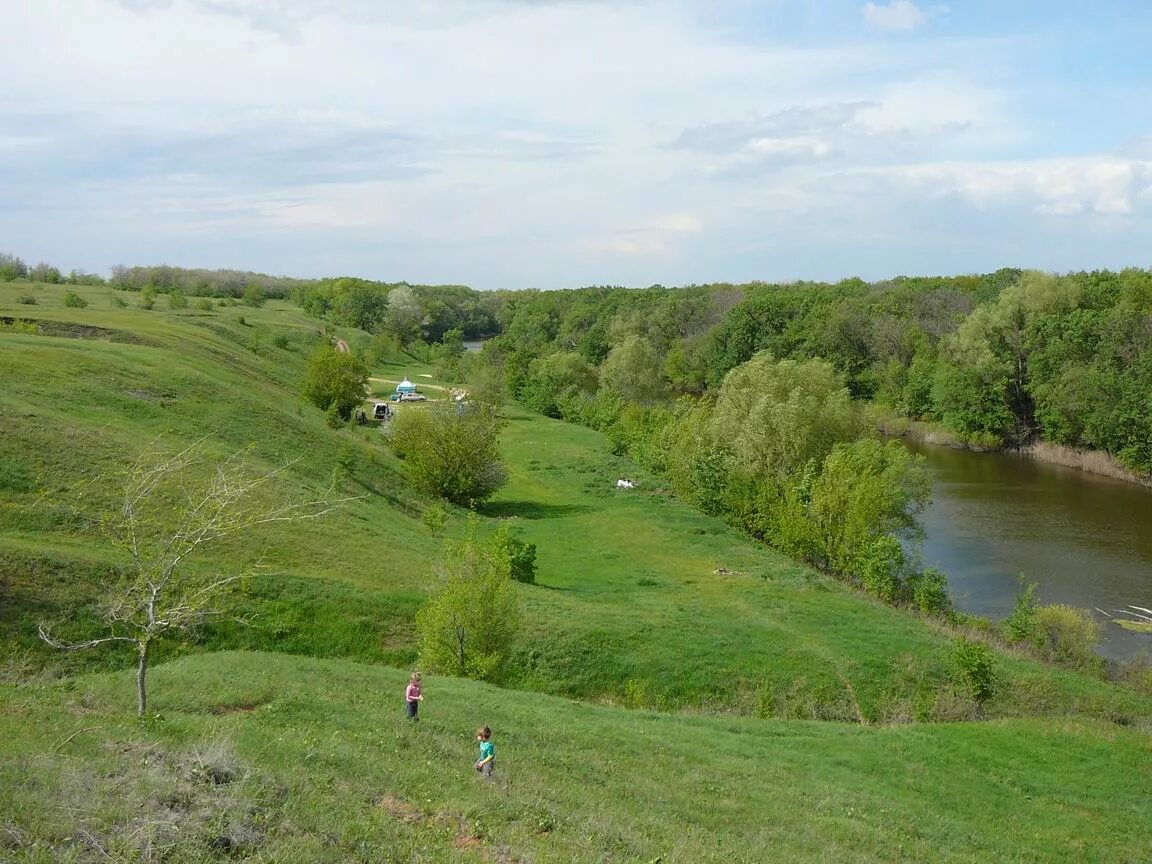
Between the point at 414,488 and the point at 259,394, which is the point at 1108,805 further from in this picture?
the point at 259,394

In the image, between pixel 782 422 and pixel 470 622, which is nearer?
pixel 470 622

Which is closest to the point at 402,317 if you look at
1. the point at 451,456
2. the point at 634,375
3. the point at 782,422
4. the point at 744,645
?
the point at 634,375

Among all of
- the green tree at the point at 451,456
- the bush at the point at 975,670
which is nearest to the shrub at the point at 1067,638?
the bush at the point at 975,670

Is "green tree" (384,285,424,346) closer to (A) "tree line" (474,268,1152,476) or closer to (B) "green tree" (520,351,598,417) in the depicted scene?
(A) "tree line" (474,268,1152,476)

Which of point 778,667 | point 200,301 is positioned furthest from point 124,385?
point 200,301

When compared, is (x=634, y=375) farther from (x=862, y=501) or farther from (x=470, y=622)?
(x=470, y=622)

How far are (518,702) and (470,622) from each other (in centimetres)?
299

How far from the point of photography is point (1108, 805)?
20.4 metres

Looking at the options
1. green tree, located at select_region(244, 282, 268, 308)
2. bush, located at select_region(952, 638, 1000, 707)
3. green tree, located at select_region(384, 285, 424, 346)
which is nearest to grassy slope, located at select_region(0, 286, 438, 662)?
bush, located at select_region(952, 638, 1000, 707)

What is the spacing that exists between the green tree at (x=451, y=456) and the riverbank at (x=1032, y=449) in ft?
75.8

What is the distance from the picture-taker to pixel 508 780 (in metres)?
14.5

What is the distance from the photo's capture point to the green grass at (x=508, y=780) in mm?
10438

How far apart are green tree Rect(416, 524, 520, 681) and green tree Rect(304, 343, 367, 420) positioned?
4176cm

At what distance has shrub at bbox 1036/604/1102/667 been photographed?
1246 inches
